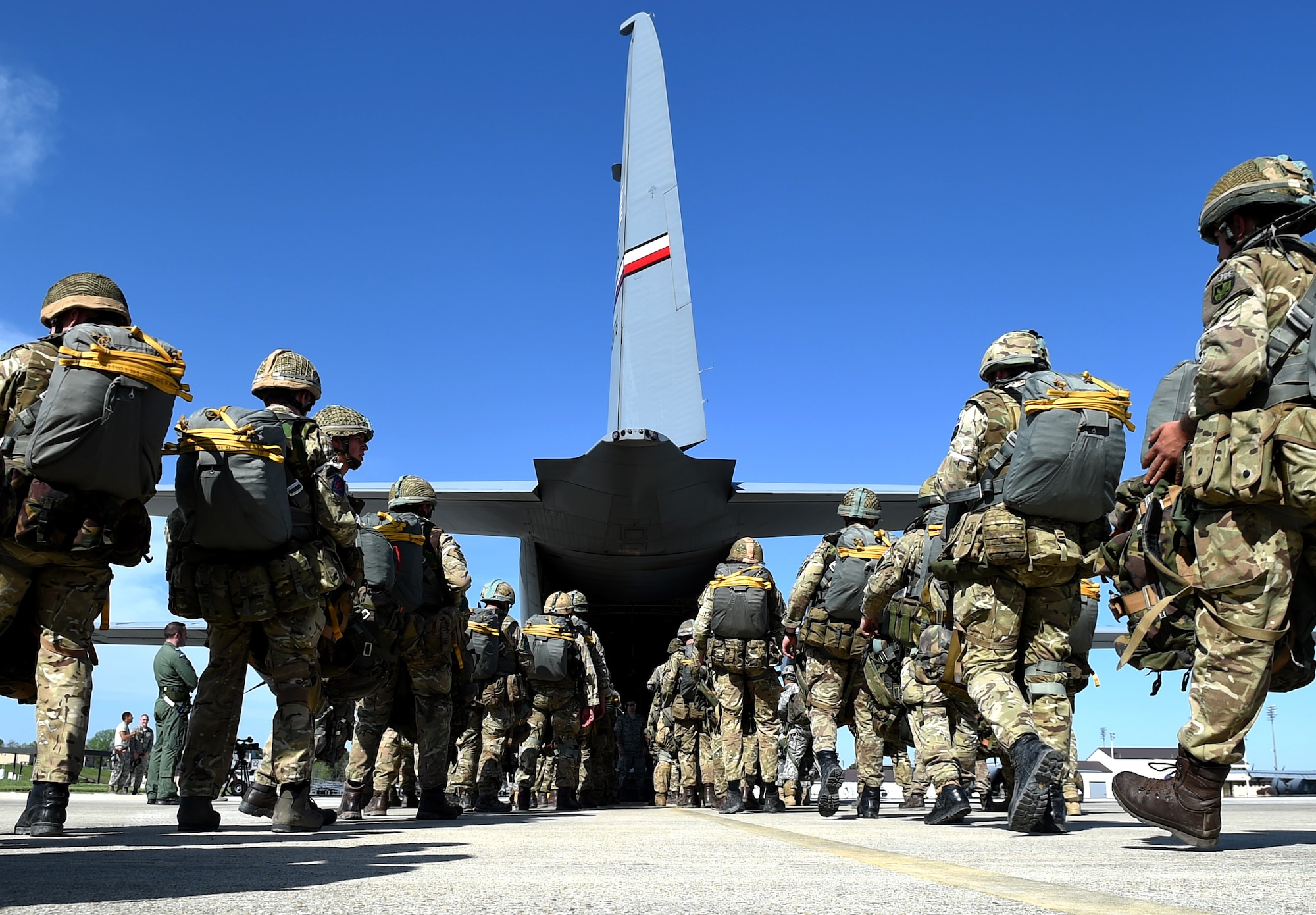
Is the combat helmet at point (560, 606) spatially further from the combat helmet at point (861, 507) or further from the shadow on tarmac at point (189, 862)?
the shadow on tarmac at point (189, 862)

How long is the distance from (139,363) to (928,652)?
13.9 ft

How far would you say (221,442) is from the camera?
4.78m

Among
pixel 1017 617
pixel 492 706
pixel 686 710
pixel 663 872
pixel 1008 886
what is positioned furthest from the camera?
pixel 686 710

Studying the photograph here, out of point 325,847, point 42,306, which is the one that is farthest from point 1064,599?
point 42,306

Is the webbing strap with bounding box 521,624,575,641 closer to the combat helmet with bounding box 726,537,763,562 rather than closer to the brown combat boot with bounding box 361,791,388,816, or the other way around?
the combat helmet with bounding box 726,537,763,562

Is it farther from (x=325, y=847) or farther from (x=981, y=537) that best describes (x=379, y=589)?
(x=981, y=537)

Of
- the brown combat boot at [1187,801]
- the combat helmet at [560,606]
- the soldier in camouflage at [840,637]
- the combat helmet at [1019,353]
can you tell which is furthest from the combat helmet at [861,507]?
the brown combat boot at [1187,801]

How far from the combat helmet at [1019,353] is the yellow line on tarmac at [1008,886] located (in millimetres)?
2687

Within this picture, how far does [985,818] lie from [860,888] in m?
4.39

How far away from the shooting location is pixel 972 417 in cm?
541

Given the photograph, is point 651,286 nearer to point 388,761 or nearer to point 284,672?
point 388,761

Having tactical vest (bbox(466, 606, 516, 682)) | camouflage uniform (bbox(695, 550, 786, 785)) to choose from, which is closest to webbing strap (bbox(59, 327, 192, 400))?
camouflage uniform (bbox(695, 550, 786, 785))

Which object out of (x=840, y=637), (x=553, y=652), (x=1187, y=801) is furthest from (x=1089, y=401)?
(x=553, y=652)

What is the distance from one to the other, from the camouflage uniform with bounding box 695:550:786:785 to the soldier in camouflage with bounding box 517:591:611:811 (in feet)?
6.29
